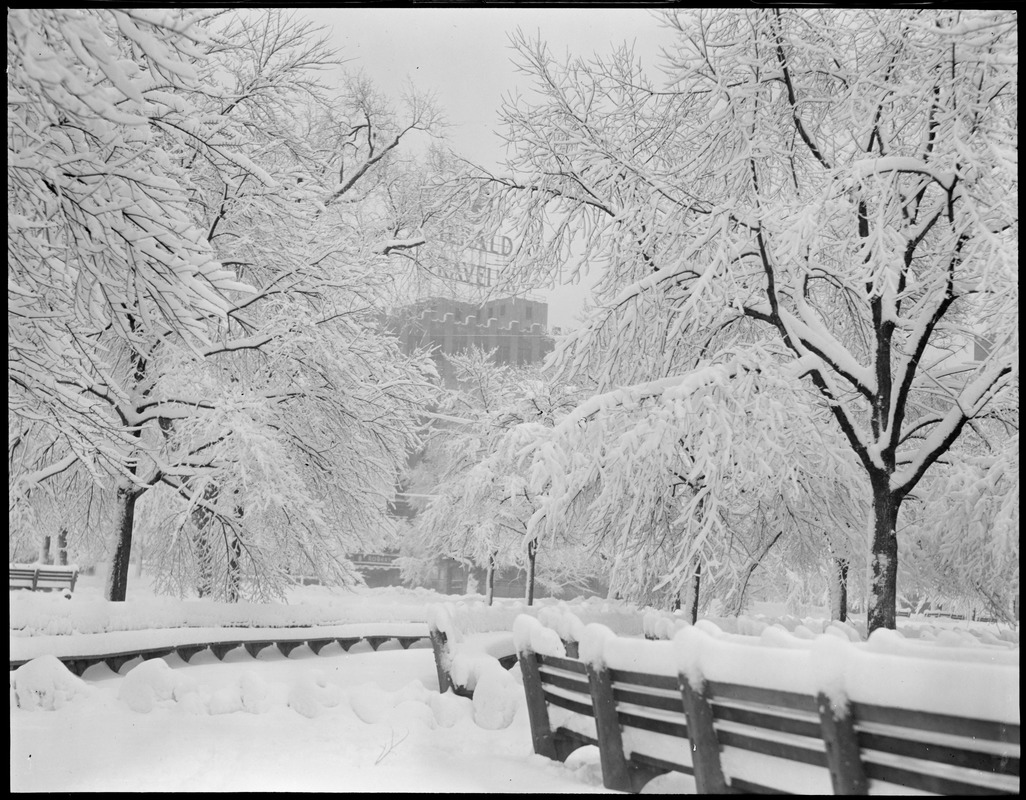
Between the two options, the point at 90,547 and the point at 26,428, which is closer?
the point at 26,428

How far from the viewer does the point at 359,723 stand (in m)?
5.10

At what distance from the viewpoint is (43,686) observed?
5.21 metres

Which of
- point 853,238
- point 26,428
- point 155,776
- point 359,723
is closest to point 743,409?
point 853,238

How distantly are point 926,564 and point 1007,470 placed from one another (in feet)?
2.71

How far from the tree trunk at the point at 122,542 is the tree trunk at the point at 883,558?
532 cm

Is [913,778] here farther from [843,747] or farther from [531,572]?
[531,572]

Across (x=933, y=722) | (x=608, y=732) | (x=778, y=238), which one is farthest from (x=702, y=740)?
(x=778, y=238)

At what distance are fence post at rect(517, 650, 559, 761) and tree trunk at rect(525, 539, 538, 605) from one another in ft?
5.25

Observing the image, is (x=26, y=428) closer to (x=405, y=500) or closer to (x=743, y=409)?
(x=405, y=500)

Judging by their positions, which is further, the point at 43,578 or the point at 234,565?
the point at 234,565

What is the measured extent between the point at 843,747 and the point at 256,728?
3469mm

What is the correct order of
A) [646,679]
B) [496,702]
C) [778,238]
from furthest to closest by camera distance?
[778,238] < [496,702] < [646,679]

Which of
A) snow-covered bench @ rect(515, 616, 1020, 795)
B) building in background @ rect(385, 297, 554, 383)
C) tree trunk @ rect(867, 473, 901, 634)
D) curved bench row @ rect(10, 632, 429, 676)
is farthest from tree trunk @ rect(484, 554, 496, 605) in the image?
tree trunk @ rect(867, 473, 901, 634)

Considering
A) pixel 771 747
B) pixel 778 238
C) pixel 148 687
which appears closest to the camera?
pixel 771 747
